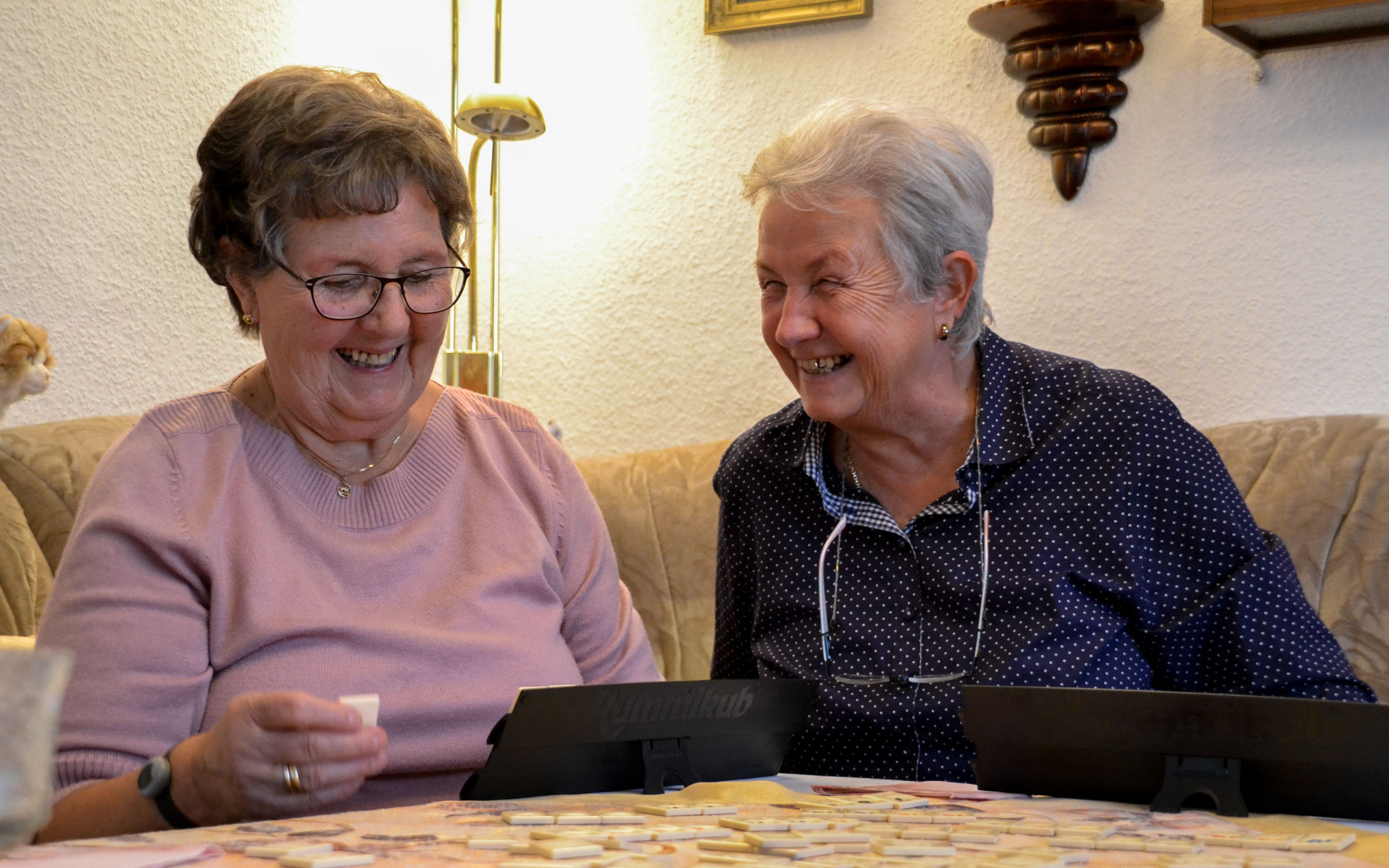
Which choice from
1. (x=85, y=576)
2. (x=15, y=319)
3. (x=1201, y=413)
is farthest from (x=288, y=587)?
(x=1201, y=413)

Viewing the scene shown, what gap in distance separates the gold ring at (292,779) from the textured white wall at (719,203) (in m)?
A: 1.49

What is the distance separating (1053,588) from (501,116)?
1663 millimetres

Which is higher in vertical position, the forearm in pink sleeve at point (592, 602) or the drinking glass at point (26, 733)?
the drinking glass at point (26, 733)

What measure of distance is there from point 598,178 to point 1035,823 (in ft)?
8.23

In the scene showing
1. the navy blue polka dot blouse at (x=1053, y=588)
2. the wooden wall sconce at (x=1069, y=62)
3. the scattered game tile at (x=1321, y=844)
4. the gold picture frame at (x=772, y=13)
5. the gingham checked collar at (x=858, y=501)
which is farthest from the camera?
the gold picture frame at (x=772, y=13)

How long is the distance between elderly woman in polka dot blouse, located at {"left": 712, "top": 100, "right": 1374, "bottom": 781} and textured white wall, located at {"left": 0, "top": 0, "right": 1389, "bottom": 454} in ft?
2.85

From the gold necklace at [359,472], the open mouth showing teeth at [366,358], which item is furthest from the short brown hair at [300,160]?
the gold necklace at [359,472]

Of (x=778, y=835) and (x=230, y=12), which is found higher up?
(x=230, y=12)

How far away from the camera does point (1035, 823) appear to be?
0.97m

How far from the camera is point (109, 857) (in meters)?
0.79

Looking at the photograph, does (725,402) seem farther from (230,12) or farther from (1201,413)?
(230,12)

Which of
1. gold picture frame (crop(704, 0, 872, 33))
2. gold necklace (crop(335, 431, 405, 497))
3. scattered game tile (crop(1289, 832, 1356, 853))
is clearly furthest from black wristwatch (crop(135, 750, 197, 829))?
gold picture frame (crop(704, 0, 872, 33))

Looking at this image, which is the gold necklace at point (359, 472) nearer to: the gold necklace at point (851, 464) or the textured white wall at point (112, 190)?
the gold necklace at point (851, 464)

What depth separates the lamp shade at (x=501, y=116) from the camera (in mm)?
2680
